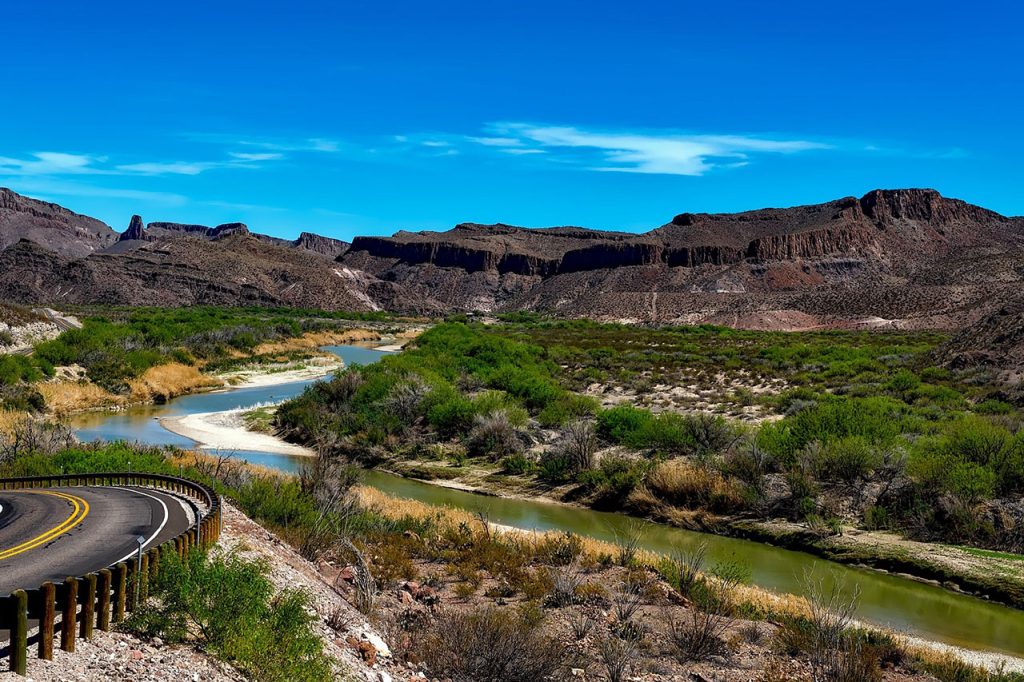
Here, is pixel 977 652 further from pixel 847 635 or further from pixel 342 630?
pixel 342 630

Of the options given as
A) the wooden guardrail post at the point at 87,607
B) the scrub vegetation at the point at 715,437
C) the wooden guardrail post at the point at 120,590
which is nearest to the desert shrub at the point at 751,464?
the scrub vegetation at the point at 715,437

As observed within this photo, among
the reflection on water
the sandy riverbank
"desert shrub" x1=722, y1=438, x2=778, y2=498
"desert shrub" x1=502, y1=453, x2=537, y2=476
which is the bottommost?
the reflection on water

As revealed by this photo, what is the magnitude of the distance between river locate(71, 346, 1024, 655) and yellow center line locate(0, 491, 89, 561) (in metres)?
8.03

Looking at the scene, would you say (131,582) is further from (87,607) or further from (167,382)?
(167,382)

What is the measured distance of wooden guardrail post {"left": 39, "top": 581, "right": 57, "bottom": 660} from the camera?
626 cm

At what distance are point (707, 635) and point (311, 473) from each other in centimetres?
1093

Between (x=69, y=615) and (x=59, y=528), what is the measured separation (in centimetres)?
547

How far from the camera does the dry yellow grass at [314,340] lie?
67650 millimetres

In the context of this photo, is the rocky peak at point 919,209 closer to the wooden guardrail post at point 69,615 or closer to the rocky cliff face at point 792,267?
the rocky cliff face at point 792,267

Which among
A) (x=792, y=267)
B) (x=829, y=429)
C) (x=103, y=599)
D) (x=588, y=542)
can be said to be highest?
(x=792, y=267)

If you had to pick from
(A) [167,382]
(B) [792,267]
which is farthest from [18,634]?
(B) [792,267]

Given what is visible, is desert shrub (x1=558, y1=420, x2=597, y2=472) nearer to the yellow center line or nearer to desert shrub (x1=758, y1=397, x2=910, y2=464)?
desert shrub (x1=758, y1=397, x2=910, y2=464)

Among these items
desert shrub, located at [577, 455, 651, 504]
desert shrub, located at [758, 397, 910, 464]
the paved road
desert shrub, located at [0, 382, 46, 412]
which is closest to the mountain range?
desert shrub, located at [758, 397, 910, 464]

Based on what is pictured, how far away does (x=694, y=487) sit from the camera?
21.6 meters
